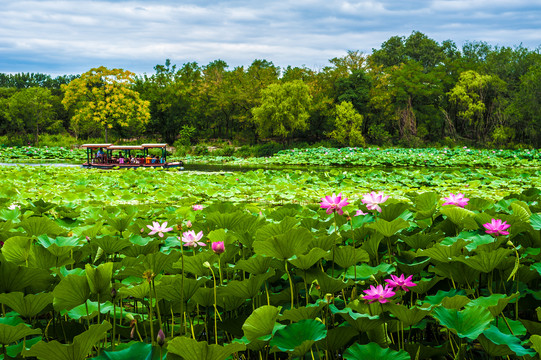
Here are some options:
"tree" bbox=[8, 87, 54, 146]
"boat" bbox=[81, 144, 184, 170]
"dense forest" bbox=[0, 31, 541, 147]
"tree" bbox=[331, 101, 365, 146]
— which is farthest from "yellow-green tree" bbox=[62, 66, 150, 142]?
"tree" bbox=[331, 101, 365, 146]

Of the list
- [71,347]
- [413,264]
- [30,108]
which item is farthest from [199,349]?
[30,108]

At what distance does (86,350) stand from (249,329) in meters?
0.44

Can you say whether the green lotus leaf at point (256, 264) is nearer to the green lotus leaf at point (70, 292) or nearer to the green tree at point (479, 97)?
the green lotus leaf at point (70, 292)

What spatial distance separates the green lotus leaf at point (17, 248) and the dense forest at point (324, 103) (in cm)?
2433

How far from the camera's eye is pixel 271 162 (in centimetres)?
2064

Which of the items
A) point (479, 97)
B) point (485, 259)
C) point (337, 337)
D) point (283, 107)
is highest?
point (479, 97)

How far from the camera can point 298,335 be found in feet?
4.07

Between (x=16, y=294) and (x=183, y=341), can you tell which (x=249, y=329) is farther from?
(x=16, y=294)

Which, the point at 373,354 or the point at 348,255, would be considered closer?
the point at 373,354

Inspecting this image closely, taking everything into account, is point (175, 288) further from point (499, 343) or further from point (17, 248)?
point (499, 343)

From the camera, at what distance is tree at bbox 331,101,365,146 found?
27500 mm

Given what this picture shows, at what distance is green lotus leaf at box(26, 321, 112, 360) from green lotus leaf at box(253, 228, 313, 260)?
1.98 ft

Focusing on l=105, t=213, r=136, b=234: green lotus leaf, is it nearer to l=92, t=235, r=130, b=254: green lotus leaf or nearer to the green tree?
l=92, t=235, r=130, b=254: green lotus leaf

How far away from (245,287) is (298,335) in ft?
1.01
